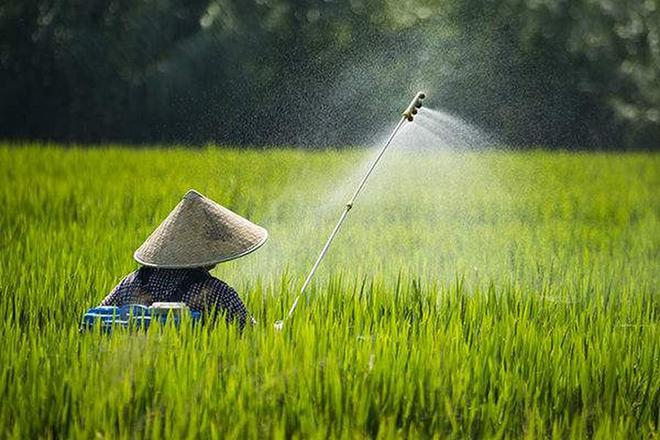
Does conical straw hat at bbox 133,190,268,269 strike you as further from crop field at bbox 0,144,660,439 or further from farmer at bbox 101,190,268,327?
crop field at bbox 0,144,660,439

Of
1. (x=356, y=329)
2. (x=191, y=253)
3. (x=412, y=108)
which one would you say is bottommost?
(x=356, y=329)

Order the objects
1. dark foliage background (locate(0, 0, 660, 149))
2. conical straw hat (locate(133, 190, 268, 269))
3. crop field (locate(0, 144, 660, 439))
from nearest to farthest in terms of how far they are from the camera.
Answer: crop field (locate(0, 144, 660, 439)) < conical straw hat (locate(133, 190, 268, 269)) < dark foliage background (locate(0, 0, 660, 149))

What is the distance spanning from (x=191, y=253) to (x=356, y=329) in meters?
0.60

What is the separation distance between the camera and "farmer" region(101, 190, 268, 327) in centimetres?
380

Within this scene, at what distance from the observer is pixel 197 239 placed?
3.80 meters

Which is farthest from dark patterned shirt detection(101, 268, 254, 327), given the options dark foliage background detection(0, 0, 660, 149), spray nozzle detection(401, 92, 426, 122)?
dark foliage background detection(0, 0, 660, 149)

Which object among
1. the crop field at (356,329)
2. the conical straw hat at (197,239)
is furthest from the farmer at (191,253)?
the crop field at (356,329)

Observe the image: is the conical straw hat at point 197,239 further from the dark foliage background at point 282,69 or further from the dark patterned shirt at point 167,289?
the dark foliage background at point 282,69

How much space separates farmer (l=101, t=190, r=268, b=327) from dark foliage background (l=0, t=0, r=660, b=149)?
12804 millimetres

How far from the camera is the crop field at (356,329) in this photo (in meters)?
3.32

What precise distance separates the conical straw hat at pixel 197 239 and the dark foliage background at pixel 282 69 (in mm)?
12808

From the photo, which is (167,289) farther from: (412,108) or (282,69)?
(282,69)

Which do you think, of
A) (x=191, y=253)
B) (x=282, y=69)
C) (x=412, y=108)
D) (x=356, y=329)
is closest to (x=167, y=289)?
(x=191, y=253)

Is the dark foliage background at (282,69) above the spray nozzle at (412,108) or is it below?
above
